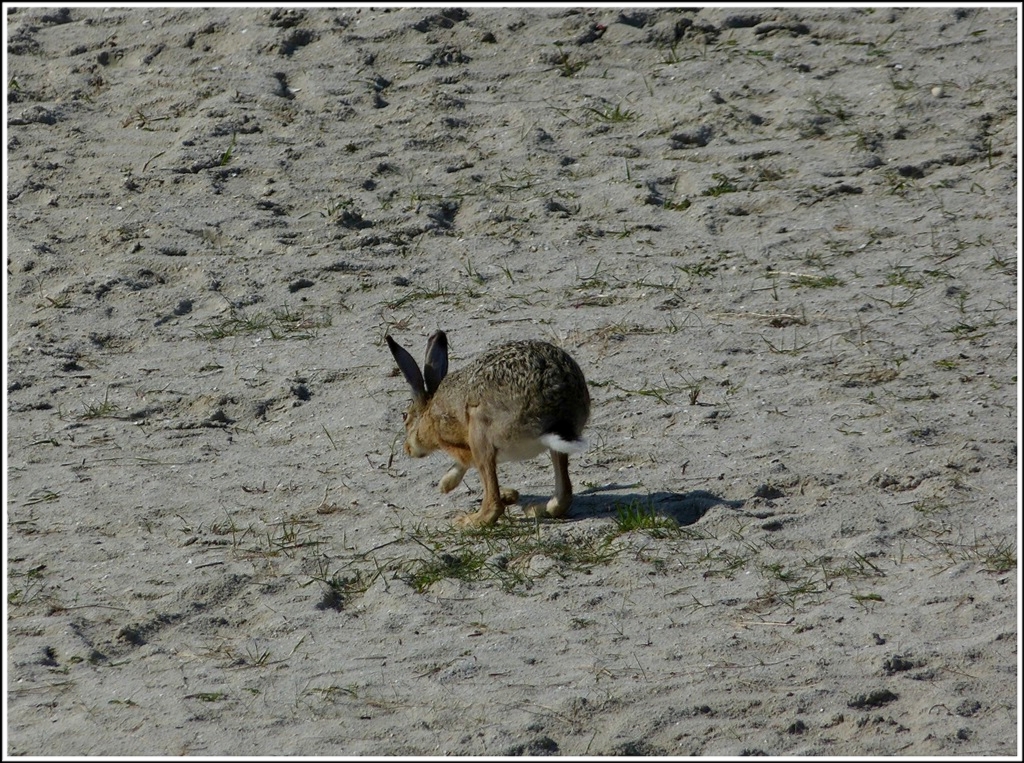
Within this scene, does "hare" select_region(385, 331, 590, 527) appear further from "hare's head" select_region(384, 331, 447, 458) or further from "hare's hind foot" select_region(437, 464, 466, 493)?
"hare's head" select_region(384, 331, 447, 458)

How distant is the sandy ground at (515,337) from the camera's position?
5.66m

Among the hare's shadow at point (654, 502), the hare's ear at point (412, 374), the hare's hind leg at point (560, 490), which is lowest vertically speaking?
the hare's shadow at point (654, 502)

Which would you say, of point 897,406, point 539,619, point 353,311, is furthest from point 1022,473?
point 353,311

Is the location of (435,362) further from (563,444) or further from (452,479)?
(563,444)

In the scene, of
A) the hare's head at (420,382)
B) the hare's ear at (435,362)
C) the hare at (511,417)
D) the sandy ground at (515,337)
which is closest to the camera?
the sandy ground at (515,337)

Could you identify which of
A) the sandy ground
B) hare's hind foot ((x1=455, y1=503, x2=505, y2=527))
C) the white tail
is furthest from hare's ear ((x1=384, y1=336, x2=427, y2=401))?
the white tail

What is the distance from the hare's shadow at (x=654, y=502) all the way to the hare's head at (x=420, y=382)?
2.94 ft

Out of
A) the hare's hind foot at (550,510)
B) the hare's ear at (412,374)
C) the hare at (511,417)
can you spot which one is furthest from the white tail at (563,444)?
the hare's ear at (412,374)

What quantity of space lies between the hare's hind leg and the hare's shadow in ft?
0.26

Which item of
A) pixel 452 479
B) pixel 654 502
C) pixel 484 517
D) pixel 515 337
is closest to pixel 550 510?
pixel 484 517

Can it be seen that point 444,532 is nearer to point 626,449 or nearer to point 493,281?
point 626,449

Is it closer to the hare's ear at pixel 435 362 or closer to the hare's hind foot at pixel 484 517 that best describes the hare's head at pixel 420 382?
the hare's ear at pixel 435 362

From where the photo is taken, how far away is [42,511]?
7566mm

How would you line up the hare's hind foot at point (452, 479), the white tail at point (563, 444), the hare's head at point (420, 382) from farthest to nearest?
the hare's head at point (420, 382) < the hare's hind foot at point (452, 479) < the white tail at point (563, 444)
